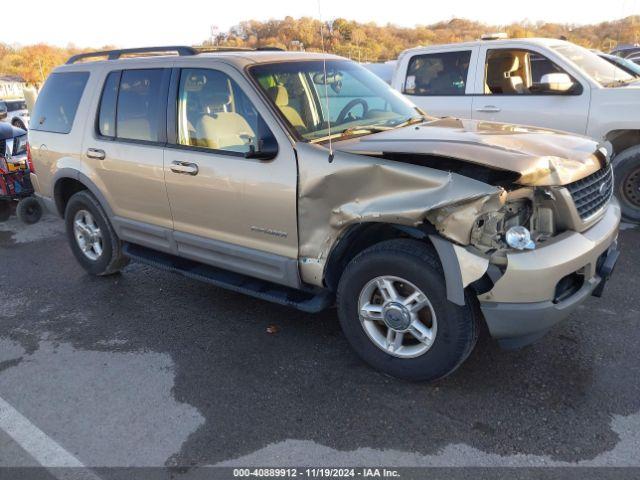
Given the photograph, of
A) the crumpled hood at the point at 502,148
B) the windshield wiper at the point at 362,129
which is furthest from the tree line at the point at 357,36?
the crumpled hood at the point at 502,148

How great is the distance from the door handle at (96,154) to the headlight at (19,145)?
3.95 metres

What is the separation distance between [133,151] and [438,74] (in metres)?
4.39

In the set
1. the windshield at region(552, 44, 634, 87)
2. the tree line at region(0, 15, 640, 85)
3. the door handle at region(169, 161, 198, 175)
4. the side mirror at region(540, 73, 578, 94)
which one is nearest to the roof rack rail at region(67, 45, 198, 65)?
the tree line at region(0, 15, 640, 85)

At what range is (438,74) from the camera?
7.13 m

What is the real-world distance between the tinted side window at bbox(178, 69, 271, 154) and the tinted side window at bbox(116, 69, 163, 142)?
270mm

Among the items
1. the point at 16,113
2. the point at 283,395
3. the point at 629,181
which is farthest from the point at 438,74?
the point at 16,113

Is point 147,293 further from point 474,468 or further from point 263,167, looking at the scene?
point 474,468

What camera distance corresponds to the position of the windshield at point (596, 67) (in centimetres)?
627

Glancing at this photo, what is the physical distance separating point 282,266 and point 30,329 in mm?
2244

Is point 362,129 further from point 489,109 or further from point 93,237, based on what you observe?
point 489,109

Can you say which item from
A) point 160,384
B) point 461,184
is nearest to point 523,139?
point 461,184

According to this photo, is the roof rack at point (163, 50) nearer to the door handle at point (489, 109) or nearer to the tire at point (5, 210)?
the door handle at point (489, 109)

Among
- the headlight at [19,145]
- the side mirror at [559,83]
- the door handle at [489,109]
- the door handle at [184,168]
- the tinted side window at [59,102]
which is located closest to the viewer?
the door handle at [184,168]

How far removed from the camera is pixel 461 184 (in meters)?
2.79
